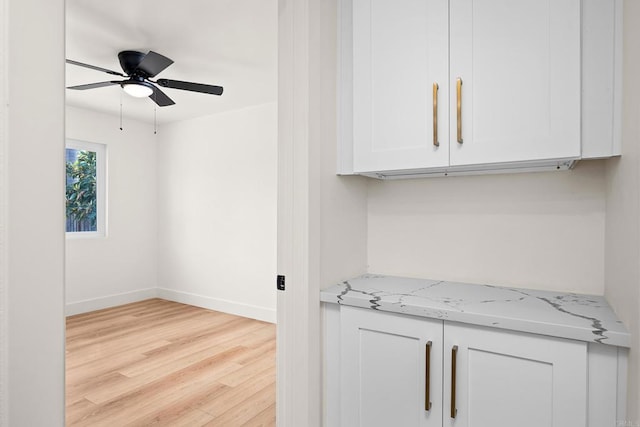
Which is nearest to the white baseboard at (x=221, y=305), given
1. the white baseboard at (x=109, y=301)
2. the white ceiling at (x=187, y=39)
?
the white baseboard at (x=109, y=301)

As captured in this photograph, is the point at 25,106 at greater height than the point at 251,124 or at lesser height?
lesser

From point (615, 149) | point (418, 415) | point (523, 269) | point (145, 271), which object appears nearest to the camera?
point (615, 149)

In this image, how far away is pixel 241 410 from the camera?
2223 millimetres

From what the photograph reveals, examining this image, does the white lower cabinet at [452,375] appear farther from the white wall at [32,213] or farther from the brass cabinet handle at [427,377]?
the white wall at [32,213]

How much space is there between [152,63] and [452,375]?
260 centimetres

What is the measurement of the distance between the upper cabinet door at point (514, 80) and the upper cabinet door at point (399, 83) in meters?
0.05

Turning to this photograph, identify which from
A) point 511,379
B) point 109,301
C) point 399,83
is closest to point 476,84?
point 399,83

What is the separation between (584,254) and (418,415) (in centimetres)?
89

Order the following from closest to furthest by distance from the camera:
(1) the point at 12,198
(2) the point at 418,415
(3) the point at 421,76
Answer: (1) the point at 12,198 → (2) the point at 418,415 → (3) the point at 421,76

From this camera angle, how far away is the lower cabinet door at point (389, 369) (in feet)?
4.25

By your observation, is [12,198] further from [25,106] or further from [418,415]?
[418,415]

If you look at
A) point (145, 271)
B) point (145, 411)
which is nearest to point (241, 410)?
point (145, 411)

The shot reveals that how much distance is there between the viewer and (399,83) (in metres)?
1.49

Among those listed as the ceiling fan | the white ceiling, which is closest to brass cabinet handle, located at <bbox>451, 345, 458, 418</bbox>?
the white ceiling
